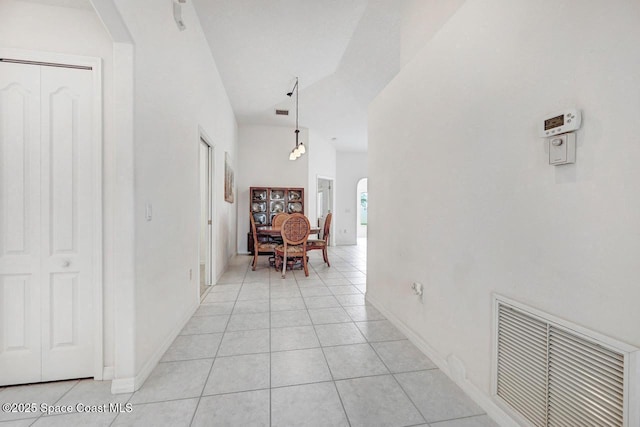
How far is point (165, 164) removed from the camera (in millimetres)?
2037

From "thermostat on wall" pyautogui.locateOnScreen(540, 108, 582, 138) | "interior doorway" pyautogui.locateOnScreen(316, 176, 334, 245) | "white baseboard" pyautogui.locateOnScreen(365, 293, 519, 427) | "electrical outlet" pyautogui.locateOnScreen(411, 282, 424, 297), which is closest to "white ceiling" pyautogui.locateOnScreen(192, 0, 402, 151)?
"thermostat on wall" pyautogui.locateOnScreen(540, 108, 582, 138)

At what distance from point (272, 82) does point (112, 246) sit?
362 centimetres

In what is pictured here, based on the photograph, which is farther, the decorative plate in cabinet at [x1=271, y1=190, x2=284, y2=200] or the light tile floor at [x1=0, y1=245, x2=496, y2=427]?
the decorative plate in cabinet at [x1=271, y1=190, x2=284, y2=200]

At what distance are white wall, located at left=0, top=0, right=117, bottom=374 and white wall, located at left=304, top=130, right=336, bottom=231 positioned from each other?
520 cm

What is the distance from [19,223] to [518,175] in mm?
2764

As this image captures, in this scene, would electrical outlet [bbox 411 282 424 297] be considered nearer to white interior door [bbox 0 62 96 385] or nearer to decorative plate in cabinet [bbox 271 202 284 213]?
white interior door [bbox 0 62 96 385]

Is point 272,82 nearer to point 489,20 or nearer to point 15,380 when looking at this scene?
point 489,20

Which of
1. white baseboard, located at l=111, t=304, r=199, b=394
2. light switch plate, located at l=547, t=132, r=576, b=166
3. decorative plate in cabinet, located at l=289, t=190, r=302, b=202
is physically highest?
decorative plate in cabinet, located at l=289, t=190, r=302, b=202

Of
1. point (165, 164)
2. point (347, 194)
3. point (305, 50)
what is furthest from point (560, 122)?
point (347, 194)

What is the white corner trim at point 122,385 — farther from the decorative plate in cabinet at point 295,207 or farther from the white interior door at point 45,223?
the decorative plate in cabinet at point 295,207

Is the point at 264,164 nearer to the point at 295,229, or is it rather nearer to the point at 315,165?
A: the point at 315,165

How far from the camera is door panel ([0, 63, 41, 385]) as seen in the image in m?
1.58

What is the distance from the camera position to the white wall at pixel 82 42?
5.17 ft

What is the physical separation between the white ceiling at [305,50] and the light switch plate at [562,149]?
2.37 metres
